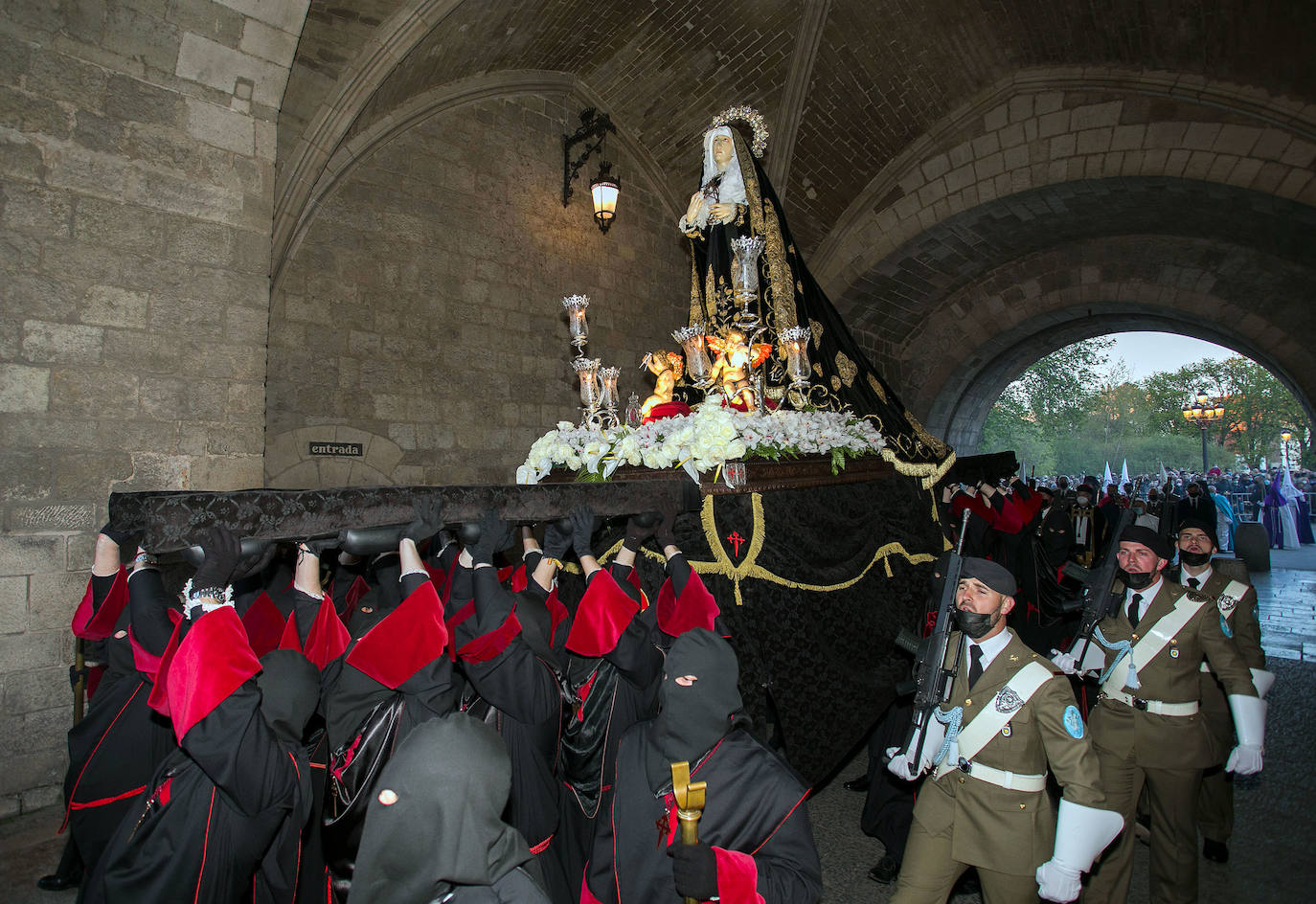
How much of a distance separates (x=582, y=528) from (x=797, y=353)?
232 centimetres

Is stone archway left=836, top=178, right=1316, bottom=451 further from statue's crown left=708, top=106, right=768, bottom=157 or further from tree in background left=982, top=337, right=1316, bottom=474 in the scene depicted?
tree in background left=982, top=337, right=1316, bottom=474

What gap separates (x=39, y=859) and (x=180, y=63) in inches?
168

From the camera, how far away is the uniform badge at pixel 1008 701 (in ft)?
7.66

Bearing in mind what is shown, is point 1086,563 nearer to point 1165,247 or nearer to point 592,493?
point 1165,247

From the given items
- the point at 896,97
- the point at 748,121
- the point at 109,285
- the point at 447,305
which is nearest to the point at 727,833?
the point at 109,285

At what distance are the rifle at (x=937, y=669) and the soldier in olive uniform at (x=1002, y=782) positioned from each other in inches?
2.0

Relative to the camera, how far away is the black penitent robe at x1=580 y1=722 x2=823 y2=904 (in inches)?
67.9

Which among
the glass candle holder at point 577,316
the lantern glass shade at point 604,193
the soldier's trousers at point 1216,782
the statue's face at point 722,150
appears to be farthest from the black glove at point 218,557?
the lantern glass shade at point 604,193

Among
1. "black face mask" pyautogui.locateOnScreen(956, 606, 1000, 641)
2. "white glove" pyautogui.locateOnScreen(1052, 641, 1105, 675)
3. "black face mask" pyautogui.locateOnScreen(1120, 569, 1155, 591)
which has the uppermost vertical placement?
"black face mask" pyautogui.locateOnScreen(1120, 569, 1155, 591)

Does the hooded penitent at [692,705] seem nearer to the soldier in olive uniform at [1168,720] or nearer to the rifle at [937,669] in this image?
the rifle at [937,669]

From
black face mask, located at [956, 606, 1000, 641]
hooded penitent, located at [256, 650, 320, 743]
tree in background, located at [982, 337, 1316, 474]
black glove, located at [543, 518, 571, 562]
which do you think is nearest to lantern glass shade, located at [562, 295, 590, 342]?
black glove, located at [543, 518, 571, 562]

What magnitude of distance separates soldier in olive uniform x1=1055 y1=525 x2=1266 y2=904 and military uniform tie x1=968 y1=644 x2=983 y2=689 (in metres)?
0.89

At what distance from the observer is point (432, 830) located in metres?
1.39

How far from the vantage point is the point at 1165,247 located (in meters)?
11.0
